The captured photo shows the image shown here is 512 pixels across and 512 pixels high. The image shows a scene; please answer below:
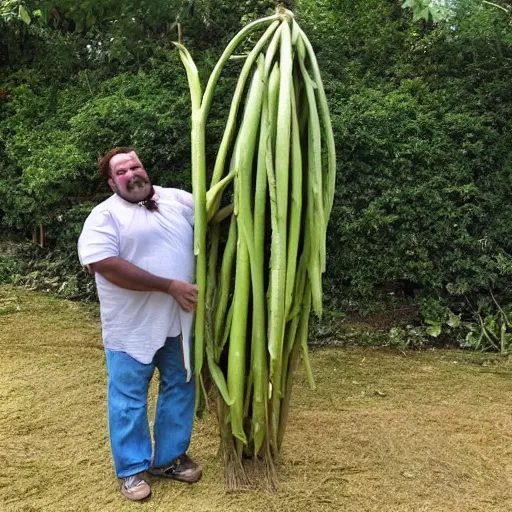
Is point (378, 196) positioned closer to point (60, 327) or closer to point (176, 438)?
point (60, 327)

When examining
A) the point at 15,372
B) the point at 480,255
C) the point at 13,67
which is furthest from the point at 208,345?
the point at 13,67

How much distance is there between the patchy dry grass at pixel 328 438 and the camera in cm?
262

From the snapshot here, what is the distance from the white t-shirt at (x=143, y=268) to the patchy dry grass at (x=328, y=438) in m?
0.69

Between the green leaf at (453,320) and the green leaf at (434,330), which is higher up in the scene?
the green leaf at (453,320)

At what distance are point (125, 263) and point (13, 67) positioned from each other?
6040 mm

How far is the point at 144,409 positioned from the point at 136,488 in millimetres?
338

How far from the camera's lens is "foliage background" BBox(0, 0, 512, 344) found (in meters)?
5.12

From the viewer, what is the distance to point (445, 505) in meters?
2.58

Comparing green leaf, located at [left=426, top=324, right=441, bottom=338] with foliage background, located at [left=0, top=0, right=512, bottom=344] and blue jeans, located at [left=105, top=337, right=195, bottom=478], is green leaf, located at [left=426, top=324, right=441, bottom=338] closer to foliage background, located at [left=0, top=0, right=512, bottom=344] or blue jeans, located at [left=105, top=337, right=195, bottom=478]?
foliage background, located at [left=0, top=0, right=512, bottom=344]

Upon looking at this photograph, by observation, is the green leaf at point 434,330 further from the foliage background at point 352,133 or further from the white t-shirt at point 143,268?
the white t-shirt at point 143,268

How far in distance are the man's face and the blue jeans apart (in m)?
0.61

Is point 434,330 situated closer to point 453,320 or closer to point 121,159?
point 453,320

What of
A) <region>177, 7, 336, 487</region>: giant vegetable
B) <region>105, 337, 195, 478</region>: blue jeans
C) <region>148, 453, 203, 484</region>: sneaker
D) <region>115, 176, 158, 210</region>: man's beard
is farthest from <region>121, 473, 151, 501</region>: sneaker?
<region>115, 176, 158, 210</region>: man's beard

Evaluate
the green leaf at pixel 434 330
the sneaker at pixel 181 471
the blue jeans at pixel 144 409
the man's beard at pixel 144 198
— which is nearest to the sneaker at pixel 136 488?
the blue jeans at pixel 144 409
